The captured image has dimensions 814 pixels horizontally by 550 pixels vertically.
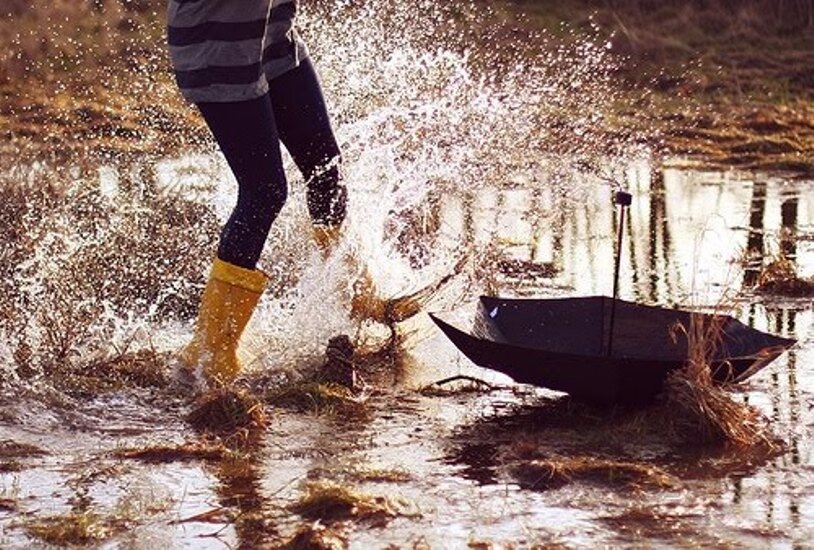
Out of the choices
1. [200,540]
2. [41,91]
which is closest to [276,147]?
[200,540]

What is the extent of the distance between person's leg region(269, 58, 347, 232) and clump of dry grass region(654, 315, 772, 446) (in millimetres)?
1378

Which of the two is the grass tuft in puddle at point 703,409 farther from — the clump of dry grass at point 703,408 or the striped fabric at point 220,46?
the striped fabric at point 220,46

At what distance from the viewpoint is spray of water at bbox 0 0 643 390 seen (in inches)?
251

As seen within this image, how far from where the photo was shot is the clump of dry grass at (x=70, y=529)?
14.5 feet

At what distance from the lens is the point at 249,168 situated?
592 centimetres

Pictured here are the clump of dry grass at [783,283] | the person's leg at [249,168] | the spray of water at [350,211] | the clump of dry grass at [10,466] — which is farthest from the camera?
the clump of dry grass at [783,283]

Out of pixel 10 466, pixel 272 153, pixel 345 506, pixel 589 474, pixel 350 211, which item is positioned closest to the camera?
pixel 345 506

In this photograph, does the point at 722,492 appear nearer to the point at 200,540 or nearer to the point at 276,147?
the point at 200,540

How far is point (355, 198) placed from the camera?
6797mm

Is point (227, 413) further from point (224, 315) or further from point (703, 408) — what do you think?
point (703, 408)

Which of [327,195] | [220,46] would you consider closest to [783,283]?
[327,195]

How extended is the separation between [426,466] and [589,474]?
422 mm

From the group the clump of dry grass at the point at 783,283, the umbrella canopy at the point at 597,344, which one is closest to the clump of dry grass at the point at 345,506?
the umbrella canopy at the point at 597,344

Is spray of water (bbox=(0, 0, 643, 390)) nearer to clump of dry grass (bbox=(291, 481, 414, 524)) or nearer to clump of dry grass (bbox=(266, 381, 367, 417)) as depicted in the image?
clump of dry grass (bbox=(266, 381, 367, 417))
